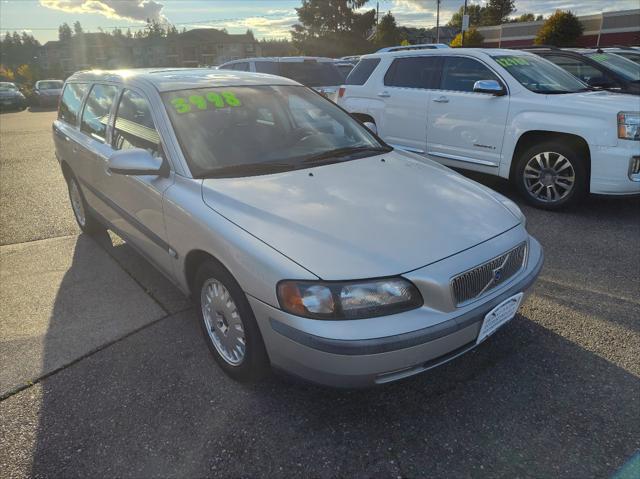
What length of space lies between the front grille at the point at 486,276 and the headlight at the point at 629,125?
9.78 feet

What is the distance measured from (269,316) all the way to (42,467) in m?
1.22

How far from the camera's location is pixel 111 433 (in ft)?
7.48

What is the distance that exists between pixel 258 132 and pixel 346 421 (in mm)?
1866

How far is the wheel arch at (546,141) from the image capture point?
193 inches

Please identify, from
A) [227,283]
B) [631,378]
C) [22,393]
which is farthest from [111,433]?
[631,378]

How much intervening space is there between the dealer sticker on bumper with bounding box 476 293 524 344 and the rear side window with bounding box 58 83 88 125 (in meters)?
3.98

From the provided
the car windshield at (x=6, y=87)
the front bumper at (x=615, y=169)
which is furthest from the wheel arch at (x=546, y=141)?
the car windshield at (x=6, y=87)

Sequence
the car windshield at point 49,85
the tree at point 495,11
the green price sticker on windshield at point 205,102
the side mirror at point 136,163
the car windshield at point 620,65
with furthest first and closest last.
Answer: the tree at point 495,11 → the car windshield at point 49,85 → the car windshield at point 620,65 → the green price sticker on windshield at point 205,102 → the side mirror at point 136,163

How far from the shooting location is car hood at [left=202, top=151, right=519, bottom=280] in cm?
207

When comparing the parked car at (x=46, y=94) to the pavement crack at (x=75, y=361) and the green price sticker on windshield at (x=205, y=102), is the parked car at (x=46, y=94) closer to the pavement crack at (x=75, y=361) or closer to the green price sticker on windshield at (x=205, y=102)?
the green price sticker on windshield at (x=205, y=102)

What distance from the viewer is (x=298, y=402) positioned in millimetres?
2443

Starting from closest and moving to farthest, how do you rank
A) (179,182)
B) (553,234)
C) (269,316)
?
(269,316)
(179,182)
(553,234)

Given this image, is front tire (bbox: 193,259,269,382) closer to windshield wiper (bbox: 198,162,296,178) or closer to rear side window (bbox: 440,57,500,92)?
windshield wiper (bbox: 198,162,296,178)

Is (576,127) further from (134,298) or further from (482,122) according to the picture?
(134,298)
